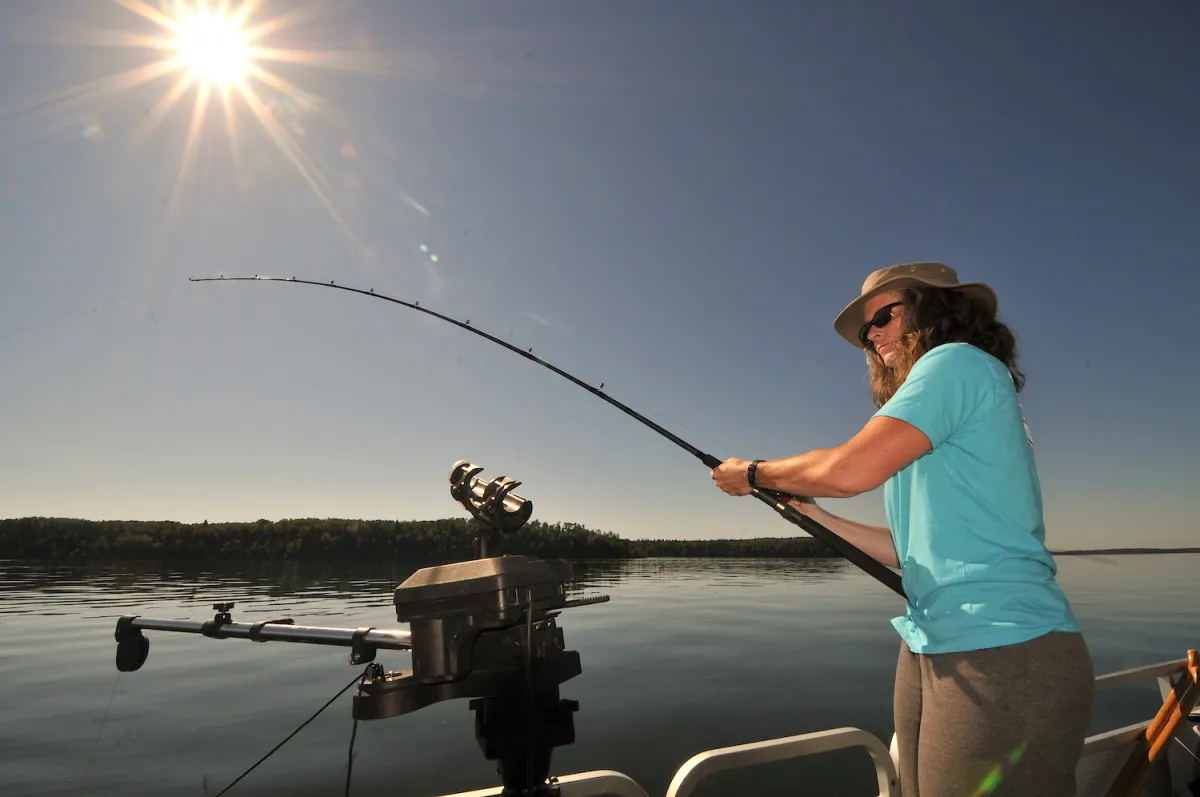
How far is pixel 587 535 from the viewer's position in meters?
111

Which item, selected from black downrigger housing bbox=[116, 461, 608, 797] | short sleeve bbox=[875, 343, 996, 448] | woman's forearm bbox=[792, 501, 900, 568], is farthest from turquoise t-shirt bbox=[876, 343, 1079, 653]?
black downrigger housing bbox=[116, 461, 608, 797]

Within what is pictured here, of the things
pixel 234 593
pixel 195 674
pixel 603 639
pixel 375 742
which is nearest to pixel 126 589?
pixel 234 593

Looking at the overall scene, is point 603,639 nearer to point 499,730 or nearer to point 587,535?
point 499,730

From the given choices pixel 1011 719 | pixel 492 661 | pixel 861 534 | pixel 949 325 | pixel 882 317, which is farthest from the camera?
pixel 861 534

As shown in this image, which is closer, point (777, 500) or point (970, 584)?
point (970, 584)

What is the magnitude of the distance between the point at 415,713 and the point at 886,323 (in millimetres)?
18039

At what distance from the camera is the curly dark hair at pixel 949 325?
2.10 meters

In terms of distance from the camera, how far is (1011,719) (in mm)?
1510

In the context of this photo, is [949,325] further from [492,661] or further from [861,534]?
[492,661]

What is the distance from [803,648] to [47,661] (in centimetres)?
2433

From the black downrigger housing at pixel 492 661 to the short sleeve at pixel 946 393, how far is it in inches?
43.3

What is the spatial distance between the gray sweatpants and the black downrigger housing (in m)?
0.97

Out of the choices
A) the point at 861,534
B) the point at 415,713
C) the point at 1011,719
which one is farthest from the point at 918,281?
the point at 415,713

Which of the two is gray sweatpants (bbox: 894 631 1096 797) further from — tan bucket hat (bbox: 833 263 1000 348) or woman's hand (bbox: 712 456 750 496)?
tan bucket hat (bbox: 833 263 1000 348)
